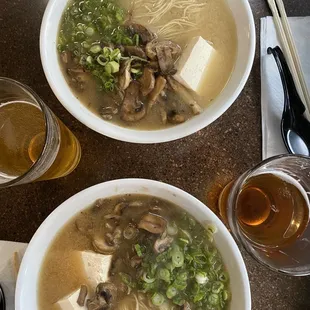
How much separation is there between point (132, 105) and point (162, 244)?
0.45 m

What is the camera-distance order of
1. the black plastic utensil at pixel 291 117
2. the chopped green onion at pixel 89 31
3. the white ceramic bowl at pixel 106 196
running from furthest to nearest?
the black plastic utensil at pixel 291 117, the chopped green onion at pixel 89 31, the white ceramic bowl at pixel 106 196

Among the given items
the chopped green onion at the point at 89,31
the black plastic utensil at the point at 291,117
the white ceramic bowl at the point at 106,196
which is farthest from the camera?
the black plastic utensil at the point at 291,117

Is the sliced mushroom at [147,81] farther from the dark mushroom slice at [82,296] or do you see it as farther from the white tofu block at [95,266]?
the dark mushroom slice at [82,296]

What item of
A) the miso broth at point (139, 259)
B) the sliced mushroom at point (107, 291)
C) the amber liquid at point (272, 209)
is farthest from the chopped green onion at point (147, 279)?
the amber liquid at point (272, 209)

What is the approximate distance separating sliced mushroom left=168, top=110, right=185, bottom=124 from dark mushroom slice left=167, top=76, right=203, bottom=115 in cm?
5

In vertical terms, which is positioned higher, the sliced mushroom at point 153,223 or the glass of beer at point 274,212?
the sliced mushroom at point 153,223

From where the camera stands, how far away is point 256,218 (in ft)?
6.12

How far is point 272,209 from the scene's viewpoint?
1.85 meters

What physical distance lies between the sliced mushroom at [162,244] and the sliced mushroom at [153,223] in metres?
0.03

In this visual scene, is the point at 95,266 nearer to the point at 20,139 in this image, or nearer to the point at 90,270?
the point at 90,270

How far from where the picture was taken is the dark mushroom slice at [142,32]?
1752 millimetres

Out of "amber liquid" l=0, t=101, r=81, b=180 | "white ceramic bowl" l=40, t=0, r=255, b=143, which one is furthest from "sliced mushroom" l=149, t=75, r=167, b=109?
"amber liquid" l=0, t=101, r=81, b=180

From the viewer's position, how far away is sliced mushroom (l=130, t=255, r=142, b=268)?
1695 millimetres

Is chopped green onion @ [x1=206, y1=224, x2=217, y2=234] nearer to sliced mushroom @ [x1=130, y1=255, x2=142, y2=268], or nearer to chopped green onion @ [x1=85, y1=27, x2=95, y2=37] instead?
sliced mushroom @ [x1=130, y1=255, x2=142, y2=268]
